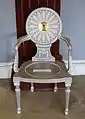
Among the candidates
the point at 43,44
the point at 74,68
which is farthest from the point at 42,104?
the point at 74,68

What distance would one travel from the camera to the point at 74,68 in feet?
11.2

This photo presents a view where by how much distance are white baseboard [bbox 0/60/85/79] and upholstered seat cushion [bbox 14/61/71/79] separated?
462 mm

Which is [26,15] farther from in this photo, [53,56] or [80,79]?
[80,79]

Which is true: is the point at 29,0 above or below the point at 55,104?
above

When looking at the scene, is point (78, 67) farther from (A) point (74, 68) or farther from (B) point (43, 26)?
(B) point (43, 26)

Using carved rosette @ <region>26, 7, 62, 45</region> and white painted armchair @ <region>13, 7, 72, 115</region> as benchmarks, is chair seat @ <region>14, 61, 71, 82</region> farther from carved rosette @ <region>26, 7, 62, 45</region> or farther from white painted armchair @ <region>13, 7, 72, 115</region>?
carved rosette @ <region>26, 7, 62, 45</region>

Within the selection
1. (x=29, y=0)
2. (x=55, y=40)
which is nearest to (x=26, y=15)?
(x=29, y=0)

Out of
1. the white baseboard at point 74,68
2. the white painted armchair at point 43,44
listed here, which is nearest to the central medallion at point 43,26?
the white painted armchair at point 43,44

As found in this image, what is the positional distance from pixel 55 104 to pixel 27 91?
0.36 m

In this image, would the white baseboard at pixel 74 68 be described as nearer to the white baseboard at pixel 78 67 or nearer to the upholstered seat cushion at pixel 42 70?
the white baseboard at pixel 78 67

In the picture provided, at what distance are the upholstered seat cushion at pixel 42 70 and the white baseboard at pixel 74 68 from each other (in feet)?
1.52

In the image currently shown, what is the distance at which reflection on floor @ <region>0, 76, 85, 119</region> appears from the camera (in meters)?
2.79

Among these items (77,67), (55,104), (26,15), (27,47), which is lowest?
(55,104)

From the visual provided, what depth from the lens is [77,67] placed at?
3420 mm
